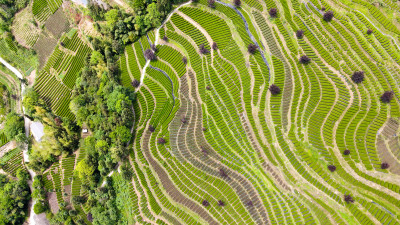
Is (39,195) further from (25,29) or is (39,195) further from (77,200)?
(25,29)

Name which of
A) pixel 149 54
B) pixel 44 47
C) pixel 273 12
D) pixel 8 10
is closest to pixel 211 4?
pixel 273 12

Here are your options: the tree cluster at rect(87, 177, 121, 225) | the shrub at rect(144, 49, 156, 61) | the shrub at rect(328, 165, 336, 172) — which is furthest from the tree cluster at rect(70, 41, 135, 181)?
the shrub at rect(328, 165, 336, 172)

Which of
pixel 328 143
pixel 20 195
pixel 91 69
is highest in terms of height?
pixel 328 143

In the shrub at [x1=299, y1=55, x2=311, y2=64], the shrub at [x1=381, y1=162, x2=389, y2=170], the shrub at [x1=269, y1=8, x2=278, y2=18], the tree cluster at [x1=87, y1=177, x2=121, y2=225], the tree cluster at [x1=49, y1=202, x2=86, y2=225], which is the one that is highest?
the shrub at [x1=269, y1=8, x2=278, y2=18]

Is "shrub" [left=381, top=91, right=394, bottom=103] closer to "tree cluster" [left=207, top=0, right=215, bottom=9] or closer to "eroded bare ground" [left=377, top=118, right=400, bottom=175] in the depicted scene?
"eroded bare ground" [left=377, top=118, right=400, bottom=175]

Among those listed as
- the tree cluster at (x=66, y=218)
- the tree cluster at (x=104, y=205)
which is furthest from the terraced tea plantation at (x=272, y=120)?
the tree cluster at (x=66, y=218)

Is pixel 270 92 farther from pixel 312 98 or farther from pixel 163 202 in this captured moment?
pixel 163 202

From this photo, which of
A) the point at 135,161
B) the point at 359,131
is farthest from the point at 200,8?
the point at 359,131
